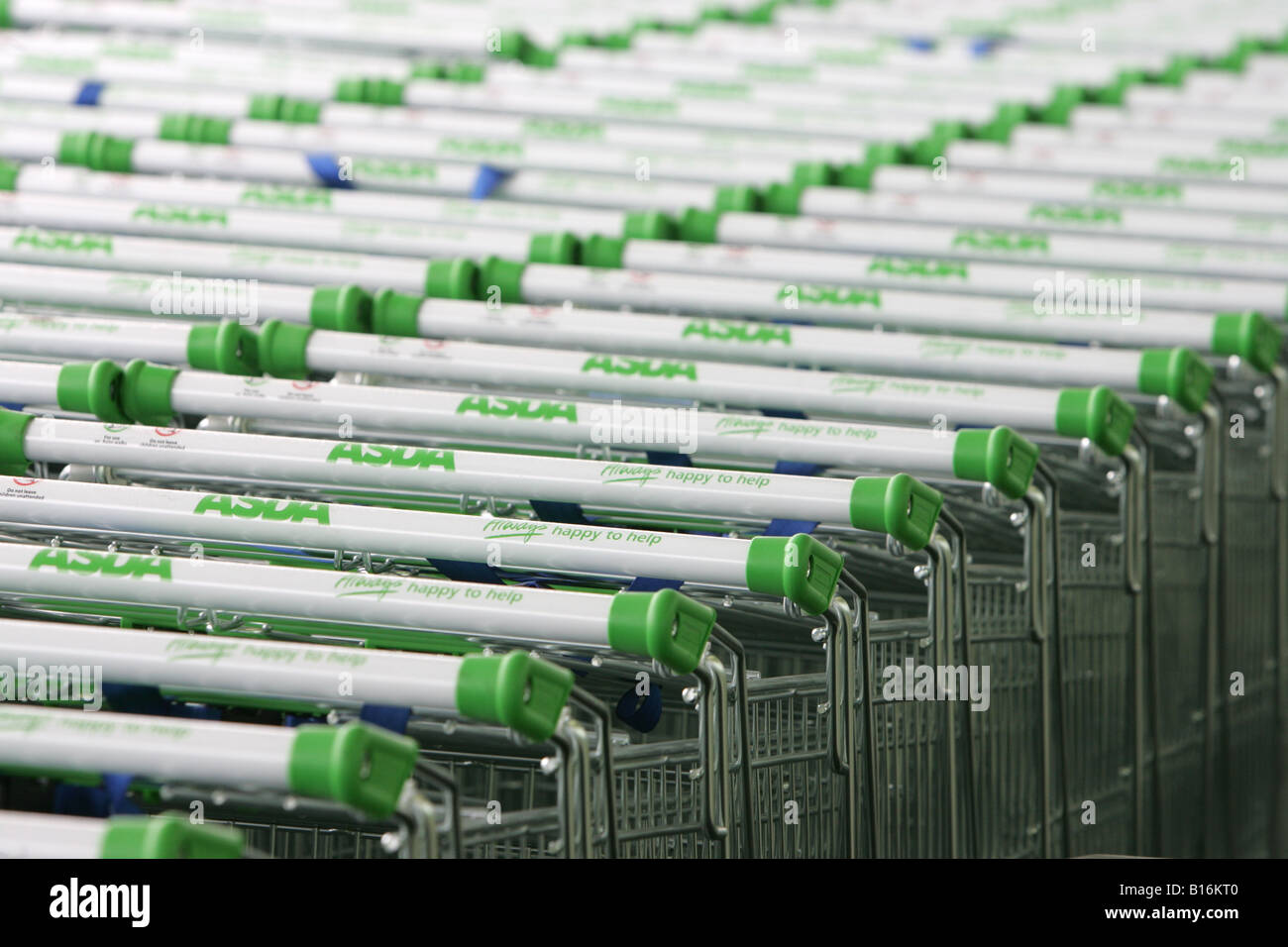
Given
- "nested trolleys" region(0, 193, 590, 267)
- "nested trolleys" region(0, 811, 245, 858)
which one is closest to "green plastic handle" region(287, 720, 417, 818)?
"nested trolleys" region(0, 811, 245, 858)

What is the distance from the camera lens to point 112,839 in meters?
2.05

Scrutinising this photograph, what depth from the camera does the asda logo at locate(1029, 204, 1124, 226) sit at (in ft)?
15.7

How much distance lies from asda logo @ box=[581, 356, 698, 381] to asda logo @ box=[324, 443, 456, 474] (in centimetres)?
52

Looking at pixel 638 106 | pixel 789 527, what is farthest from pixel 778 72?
pixel 789 527

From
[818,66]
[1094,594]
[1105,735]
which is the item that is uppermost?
[818,66]

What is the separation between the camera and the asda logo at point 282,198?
4.68 m

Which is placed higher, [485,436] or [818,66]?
[818,66]

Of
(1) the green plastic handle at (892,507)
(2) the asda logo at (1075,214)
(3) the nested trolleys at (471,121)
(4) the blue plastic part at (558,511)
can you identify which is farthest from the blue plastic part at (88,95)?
(1) the green plastic handle at (892,507)

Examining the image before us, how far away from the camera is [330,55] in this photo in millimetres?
6789

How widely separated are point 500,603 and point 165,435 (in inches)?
33.1

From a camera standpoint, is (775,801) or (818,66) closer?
(775,801)
